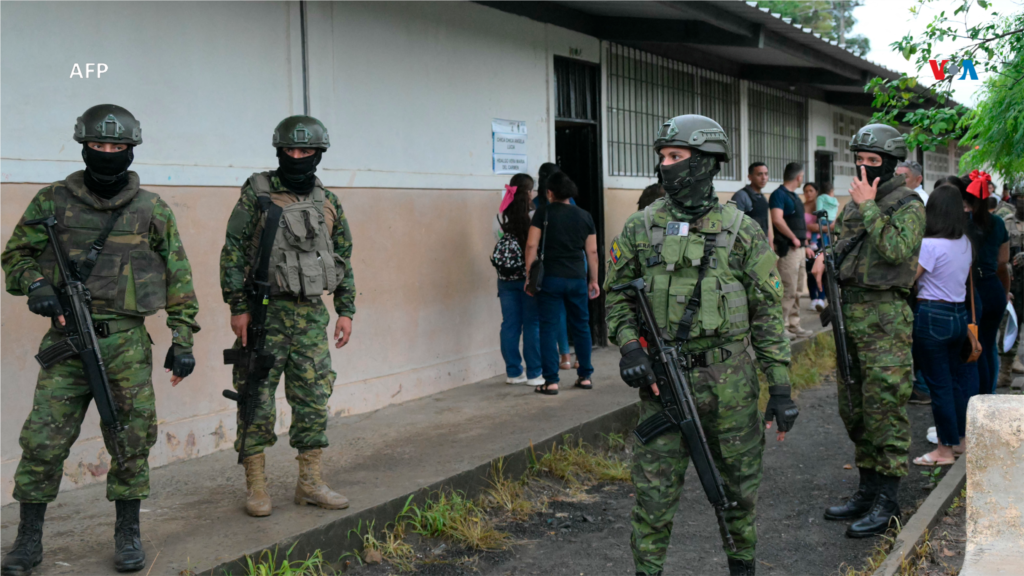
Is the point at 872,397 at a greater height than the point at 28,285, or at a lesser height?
lesser

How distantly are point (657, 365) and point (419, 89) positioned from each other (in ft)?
13.0

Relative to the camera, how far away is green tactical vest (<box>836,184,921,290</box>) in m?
4.38

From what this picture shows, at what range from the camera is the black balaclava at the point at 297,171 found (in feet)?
13.9

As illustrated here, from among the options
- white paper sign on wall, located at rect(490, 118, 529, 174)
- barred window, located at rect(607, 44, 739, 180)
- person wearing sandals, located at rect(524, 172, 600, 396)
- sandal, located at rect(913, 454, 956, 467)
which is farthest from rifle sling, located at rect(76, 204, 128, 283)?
barred window, located at rect(607, 44, 739, 180)

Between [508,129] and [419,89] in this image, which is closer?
[419,89]

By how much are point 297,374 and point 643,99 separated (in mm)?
6399

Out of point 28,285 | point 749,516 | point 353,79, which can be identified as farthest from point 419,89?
point 749,516

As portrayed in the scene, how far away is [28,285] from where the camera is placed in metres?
3.53

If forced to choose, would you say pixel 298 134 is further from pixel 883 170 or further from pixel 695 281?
pixel 883 170

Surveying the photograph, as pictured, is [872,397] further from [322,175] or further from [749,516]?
[322,175]

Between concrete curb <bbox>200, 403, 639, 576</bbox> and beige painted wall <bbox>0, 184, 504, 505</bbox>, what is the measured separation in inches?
38.4

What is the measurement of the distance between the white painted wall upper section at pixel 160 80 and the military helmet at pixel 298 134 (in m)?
1.06

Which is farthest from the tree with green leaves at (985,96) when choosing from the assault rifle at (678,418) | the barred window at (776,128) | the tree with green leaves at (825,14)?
the tree with green leaves at (825,14)

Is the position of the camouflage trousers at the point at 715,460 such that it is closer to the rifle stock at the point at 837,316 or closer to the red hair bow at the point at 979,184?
the rifle stock at the point at 837,316
